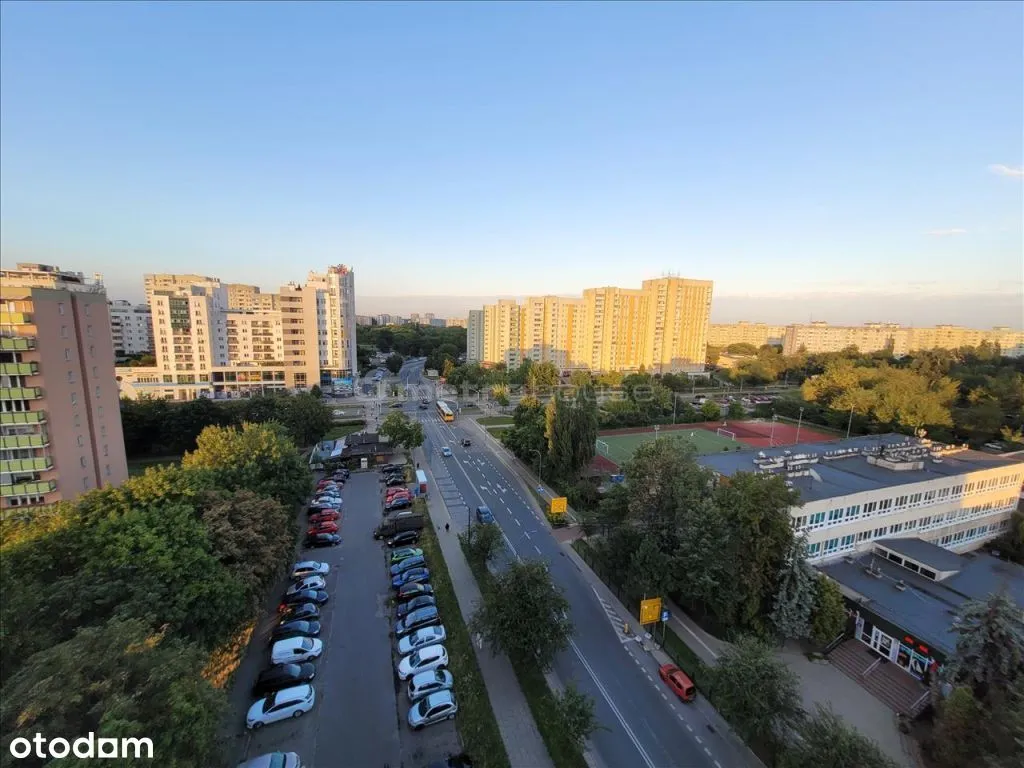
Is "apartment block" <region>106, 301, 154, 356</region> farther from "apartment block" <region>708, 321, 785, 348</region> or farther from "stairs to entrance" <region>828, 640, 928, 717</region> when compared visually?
"apartment block" <region>708, 321, 785, 348</region>

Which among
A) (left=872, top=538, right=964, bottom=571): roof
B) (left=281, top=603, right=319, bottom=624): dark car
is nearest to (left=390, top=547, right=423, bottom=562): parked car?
(left=281, top=603, right=319, bottom=624): dark car

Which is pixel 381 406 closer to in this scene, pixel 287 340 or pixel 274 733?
pixel 287 340

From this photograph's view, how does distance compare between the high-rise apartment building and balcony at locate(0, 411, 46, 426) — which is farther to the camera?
the high-rise apartment building

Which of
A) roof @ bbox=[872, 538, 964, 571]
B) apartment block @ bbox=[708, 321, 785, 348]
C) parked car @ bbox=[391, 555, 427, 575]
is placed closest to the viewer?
roof @ bbox=[872, 538, 964, 571]

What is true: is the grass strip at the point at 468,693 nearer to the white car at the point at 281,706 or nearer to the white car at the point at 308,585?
the white car at the point at 281,706

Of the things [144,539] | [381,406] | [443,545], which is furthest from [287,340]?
[144,539]

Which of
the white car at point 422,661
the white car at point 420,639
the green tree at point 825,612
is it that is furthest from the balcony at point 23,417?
the green tree at point 825,612

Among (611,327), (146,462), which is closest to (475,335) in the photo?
(611,327)
